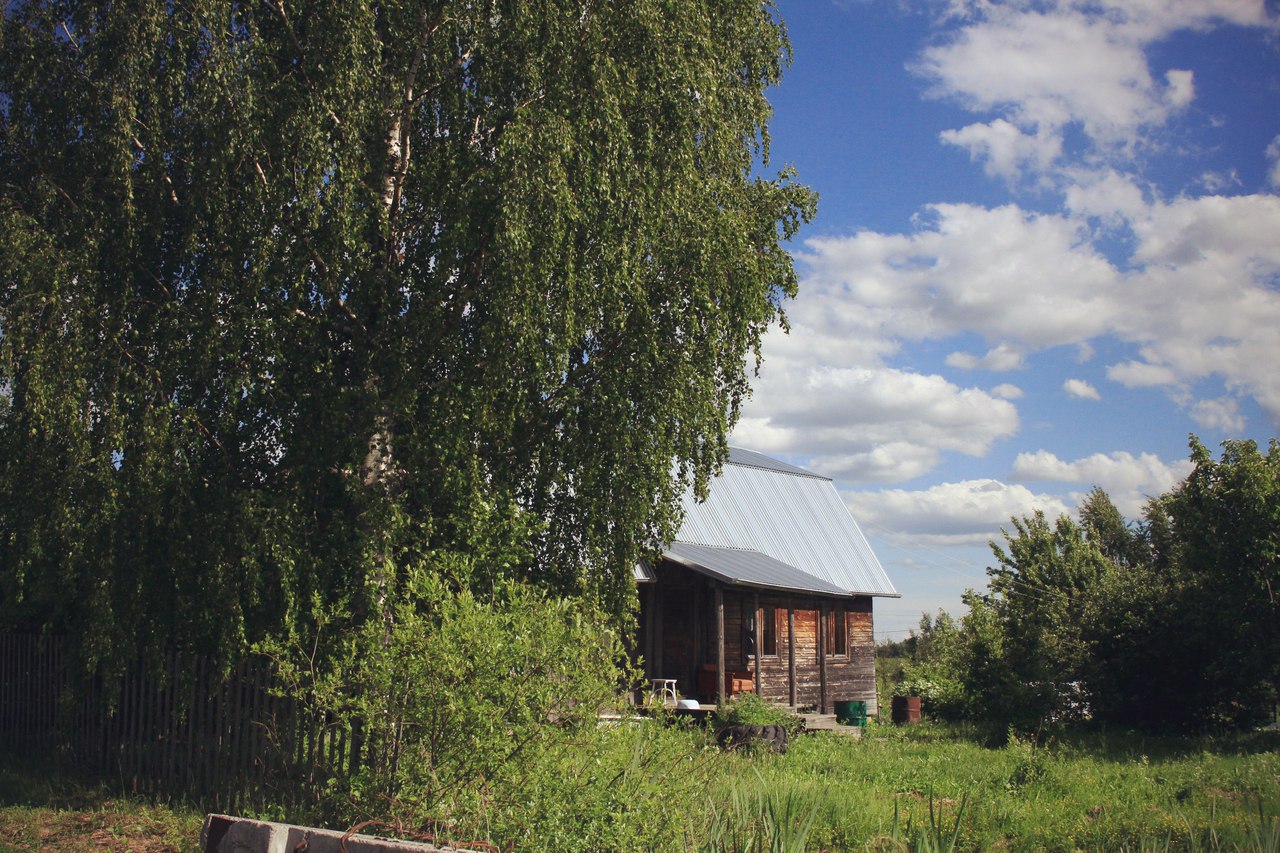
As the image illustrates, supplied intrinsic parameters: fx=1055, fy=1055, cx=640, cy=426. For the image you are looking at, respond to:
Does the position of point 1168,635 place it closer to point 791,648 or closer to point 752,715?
point 791,648

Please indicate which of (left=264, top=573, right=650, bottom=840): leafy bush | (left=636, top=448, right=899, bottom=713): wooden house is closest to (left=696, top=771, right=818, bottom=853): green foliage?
(left=264, top=573, right=650, bottom=840): leafy bush

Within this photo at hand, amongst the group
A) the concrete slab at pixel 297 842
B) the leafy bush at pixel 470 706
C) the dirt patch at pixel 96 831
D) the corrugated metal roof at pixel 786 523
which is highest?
the corrugated metal roof at pixel 786 523

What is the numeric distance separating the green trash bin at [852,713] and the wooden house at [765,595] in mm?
431

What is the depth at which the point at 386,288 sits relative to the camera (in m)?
11.3

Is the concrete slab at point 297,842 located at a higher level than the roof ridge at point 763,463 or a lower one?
lower

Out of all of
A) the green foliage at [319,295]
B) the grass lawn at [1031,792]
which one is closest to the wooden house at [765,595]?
the grass lawn at [1031,792]

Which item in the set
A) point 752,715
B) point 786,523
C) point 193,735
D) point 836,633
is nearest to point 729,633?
point 836,633

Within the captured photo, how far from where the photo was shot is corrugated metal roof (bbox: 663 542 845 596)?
1983 cm

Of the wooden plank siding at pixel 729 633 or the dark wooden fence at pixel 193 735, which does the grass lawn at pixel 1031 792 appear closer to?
the wooden plank siding at pixel 729 633

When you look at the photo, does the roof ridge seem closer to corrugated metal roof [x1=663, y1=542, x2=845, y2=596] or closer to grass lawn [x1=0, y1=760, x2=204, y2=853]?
corrugated metal roof [x1=663, y1=542, x2=845, y2=596]

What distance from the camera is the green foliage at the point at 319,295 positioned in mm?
10523

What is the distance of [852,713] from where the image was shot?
24594 mm

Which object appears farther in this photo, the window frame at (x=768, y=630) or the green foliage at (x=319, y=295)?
the window frame at (x=768, y=630)

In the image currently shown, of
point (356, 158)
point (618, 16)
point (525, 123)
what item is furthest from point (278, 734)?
point (618, 16)
